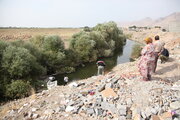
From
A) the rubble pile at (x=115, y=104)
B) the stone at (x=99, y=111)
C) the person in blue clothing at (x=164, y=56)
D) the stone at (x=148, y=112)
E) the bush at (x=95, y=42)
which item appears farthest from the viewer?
the bush at (x=95, y=42)

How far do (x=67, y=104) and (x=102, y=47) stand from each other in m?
21.7

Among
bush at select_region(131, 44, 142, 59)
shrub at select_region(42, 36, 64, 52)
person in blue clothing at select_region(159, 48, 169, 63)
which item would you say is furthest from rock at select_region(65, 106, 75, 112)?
bush at select_region(131, 44, 142, 59)

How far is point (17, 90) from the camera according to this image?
12.4 m

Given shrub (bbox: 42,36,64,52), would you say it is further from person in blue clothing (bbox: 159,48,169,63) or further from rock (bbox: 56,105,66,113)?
rock (bbox: 56,105,66,113)

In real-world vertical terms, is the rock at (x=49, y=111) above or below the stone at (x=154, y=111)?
below

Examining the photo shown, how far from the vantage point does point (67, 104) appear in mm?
6320

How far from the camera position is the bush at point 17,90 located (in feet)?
40.5

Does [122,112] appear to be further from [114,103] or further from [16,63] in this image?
[16,63]

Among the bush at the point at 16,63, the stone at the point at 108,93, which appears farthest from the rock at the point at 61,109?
the bush at the point at 16,63

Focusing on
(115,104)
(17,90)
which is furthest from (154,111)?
(17,90)

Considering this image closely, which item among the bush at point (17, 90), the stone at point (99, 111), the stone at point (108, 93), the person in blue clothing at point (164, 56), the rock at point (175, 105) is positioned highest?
the person in blue clothing at point (164, 56)

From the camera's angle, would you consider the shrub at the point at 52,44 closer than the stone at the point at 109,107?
No

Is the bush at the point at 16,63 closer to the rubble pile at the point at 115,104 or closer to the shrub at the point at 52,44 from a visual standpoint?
the shrub at the point at 52,44

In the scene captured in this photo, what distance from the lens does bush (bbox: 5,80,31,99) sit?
40.5 ft
